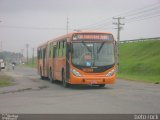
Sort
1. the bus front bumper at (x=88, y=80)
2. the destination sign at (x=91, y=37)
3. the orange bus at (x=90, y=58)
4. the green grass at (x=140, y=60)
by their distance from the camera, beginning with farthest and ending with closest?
1. the green grass at (x=140, y=60)
2. the destination sign at (x=91, y=37)
3. the orange bus at (x=90, y=58)
4. the bus front bumper at (x=88, y=80)

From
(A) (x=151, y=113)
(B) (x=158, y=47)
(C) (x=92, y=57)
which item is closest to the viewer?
(A) (x=151, y=113)

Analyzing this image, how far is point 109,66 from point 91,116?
40.3ft

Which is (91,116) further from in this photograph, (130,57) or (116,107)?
(130,57)

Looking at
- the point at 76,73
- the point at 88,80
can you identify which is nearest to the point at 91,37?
the point at 76,73

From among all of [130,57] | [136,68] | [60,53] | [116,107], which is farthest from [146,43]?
[116,107]

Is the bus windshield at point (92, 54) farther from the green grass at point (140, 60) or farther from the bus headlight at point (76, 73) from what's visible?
the green grass at point (140, 60)

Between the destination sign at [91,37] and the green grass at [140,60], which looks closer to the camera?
the destination sign at [91,37]

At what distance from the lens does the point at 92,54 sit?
25.5 m

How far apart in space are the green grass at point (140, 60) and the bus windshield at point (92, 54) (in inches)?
1337

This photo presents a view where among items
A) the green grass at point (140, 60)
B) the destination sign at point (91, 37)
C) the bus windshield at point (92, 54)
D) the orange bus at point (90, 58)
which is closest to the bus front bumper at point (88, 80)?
the orange bus at point (90, 58)

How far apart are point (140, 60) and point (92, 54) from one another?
6198 centimetres

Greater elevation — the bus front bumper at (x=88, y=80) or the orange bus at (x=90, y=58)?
the orange bus at (x=90, y=58)

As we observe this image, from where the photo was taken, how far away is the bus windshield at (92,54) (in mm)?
25516

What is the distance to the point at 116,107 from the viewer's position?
625 inches
